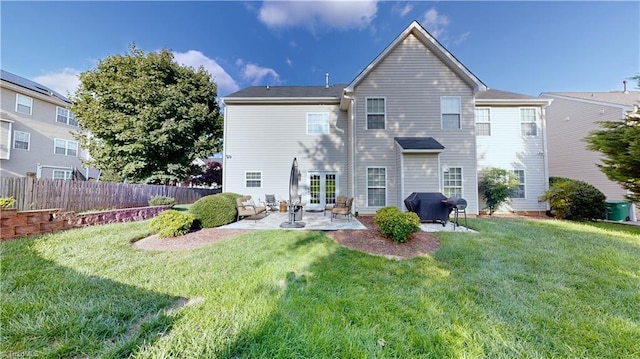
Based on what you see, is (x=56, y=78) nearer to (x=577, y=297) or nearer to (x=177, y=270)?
(x=177, y=270)

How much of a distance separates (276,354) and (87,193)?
11574mm

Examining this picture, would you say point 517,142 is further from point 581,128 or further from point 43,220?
point 43,220

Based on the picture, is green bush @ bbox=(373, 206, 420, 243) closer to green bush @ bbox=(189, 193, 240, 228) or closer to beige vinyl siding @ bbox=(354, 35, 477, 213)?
beige vinyl siding @ bbox=(354, 35, 477, 213)

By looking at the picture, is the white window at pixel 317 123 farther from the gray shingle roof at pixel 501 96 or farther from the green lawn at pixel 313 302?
the gray shingle roof at pixel 501 96

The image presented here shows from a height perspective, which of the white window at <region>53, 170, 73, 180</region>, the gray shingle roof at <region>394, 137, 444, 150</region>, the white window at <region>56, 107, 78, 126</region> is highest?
the white window at <region>56, 107, 78, 126</region>

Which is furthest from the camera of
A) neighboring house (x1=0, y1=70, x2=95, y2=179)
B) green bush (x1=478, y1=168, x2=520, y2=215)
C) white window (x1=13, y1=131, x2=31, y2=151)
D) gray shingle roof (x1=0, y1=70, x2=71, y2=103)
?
gray shingle roof (x1=0, y1=70, x2=71, y2=103)

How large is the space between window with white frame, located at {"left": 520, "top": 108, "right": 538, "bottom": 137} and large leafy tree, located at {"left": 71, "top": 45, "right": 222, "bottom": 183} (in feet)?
61.3

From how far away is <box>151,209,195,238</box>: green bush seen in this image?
5.95 metres

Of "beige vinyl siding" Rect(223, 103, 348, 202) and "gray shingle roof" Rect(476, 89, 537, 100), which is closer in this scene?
"gray shingle roof" Rect(476, 89, 537, 100)

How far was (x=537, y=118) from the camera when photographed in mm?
11250

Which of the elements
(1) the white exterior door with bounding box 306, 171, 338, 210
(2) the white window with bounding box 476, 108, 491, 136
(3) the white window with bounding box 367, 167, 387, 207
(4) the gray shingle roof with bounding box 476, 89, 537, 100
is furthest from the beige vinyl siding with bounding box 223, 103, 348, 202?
(4) the gray shingle roof with bounding box 476, 89, 537, 100

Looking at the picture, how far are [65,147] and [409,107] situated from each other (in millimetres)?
25323

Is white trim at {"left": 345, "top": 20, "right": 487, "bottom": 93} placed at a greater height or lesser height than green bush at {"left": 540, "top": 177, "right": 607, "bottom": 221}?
greater

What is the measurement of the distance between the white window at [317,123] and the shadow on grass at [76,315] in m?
10.1
